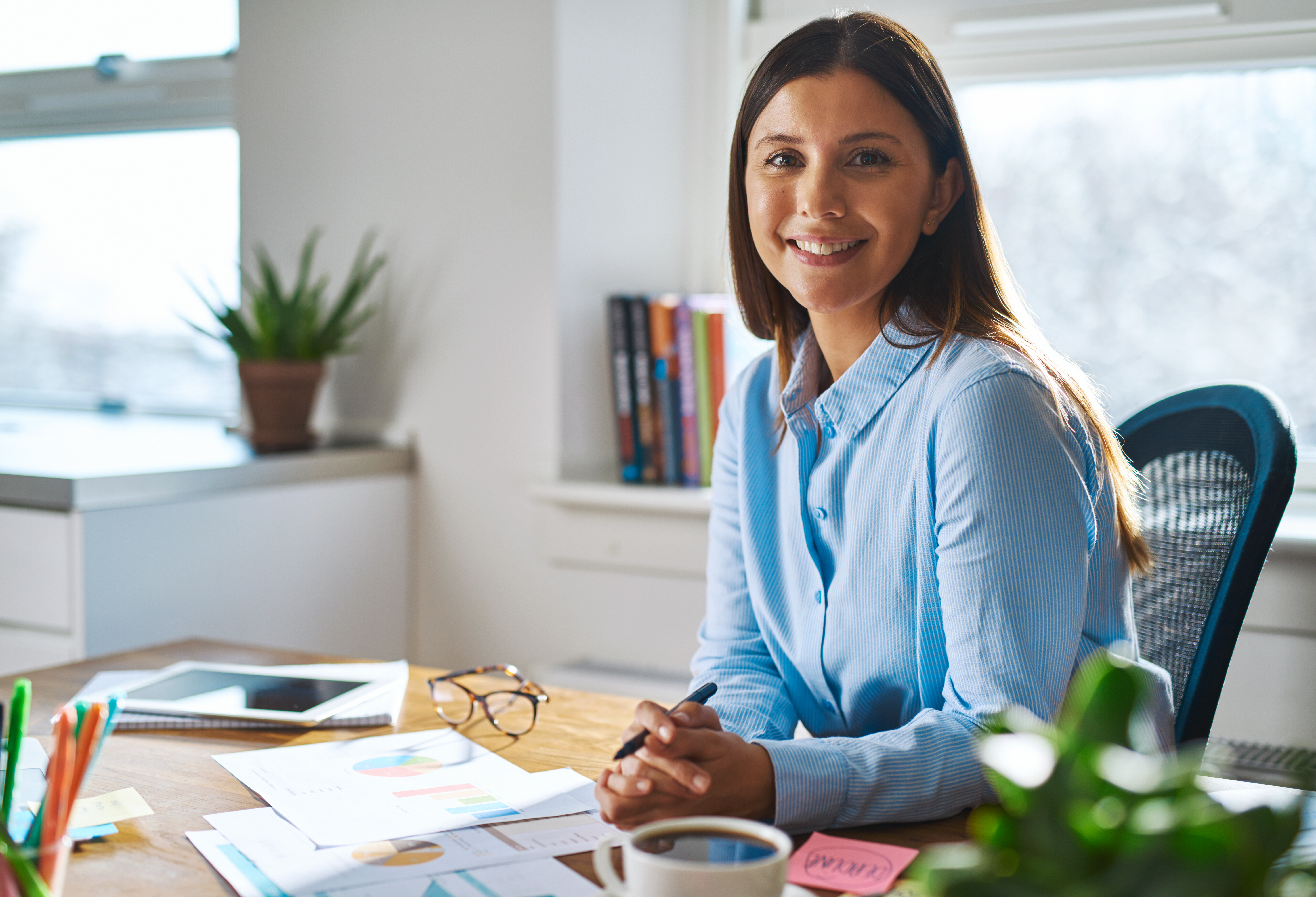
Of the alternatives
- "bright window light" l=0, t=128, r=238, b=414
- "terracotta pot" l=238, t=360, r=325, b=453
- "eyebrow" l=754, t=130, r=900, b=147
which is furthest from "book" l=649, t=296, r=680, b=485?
"bright window light" l=0, t=128, r=238, b=414

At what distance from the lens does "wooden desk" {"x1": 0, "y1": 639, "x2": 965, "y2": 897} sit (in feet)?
2.25

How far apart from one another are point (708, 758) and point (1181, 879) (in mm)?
460

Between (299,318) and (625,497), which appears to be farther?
(299,318)

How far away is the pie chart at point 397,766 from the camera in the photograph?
2.82ft

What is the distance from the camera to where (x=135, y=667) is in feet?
3.85

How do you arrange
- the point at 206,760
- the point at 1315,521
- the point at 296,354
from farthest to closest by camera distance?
the point at 296,354
the point at 1315,521
the point at 206,760

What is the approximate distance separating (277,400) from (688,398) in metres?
0.79

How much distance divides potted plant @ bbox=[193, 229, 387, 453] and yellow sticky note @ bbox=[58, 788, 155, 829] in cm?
137

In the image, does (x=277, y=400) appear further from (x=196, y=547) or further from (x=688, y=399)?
(x=688, y=399)

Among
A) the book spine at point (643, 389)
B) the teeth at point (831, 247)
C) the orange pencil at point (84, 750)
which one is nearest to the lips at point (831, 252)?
the teeth at point (831, 247)

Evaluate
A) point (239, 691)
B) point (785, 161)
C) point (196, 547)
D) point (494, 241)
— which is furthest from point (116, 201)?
point (785, 161)

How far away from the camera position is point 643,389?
2033mm

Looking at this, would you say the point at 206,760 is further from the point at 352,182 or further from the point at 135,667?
the point at 352,182

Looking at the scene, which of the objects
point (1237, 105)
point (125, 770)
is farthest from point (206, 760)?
point (1237, 105)
